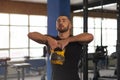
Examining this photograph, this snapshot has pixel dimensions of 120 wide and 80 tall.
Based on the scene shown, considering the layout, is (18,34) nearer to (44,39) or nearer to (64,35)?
(44,39)

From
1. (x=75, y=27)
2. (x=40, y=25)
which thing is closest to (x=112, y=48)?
(x=75, y=27)

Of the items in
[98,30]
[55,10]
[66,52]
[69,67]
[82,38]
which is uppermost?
[55,10]

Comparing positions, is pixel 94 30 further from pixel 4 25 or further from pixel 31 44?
pixel 4 25

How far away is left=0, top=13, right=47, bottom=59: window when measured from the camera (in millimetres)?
7492

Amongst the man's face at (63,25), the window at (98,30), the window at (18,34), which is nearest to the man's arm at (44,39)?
the man's face at (63,25)

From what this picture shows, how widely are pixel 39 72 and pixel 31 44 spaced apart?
1.06 meters

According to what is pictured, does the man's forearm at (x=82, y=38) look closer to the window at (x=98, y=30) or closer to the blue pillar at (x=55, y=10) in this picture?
the blue pillar at (x=55, y=10)

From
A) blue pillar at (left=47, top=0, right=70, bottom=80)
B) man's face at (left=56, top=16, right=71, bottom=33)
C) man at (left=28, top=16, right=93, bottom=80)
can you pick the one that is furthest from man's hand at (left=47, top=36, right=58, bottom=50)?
blue pillar at (left=47, top=0, right=70, bottom=80)

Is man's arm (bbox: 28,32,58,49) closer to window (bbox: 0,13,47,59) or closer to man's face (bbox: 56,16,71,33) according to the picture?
man's face (bbox: 56,16,71,33)

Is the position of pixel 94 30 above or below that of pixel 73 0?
below

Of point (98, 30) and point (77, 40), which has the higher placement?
point (98, 30)

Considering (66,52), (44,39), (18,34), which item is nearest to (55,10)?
(44,39)

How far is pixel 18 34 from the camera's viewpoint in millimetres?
7832

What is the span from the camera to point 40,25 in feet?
26.8
